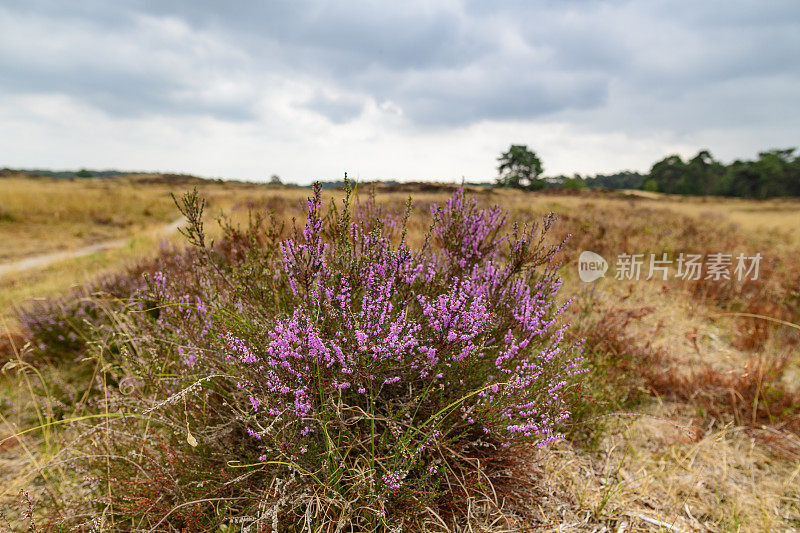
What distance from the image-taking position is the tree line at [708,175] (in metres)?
41.6

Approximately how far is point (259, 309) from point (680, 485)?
8.59 feet

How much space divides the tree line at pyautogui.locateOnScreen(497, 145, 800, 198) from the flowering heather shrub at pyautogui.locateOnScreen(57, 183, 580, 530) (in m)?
36.9

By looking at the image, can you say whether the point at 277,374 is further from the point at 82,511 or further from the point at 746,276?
the point at 746,276

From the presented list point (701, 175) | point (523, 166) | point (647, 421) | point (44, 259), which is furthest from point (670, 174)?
point (44, 259)

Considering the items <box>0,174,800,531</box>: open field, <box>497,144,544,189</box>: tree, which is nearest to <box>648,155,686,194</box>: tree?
<box>497,144,544,189</box>: tree

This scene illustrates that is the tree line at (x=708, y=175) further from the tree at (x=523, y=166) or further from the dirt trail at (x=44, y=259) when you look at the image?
the dirt trail at (x=44, y=259)

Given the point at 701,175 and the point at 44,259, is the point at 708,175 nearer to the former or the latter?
the point at 701,175

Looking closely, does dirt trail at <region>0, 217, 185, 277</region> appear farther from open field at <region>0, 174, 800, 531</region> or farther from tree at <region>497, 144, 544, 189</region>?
tree at <region>497, 144, 544, 189</region>

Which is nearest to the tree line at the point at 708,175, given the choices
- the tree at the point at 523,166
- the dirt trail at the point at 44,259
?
the tree at the point at 523,166

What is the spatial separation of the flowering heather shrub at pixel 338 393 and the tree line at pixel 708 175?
121 ft

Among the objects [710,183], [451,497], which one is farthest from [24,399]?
[710,183]

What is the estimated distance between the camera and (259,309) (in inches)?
71.5

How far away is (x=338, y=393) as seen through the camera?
1.64 m

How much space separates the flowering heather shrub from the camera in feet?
4.85
